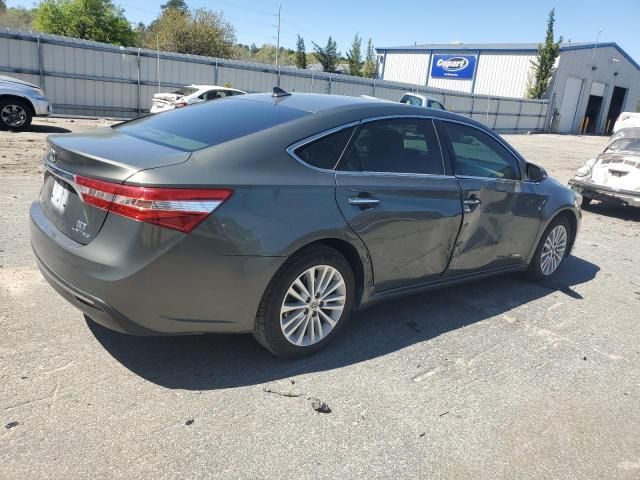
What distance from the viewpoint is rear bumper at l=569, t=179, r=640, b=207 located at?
9297 millimetres

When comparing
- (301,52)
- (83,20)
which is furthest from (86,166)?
(301,52)

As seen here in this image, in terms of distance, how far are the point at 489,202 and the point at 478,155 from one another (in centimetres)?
44

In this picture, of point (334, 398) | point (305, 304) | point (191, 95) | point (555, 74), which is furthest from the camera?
point (555, 74)

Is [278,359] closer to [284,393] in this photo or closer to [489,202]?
[284,393]

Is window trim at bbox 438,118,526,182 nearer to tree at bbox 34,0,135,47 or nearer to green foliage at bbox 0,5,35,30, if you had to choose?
tree at bbox 34,0,135,47

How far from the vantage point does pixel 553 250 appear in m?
5.53

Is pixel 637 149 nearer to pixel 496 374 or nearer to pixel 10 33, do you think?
pixel 496 374

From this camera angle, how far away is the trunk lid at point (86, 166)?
111 inches

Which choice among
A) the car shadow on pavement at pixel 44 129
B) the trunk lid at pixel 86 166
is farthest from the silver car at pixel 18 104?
the trunk lid at pixel 86 166

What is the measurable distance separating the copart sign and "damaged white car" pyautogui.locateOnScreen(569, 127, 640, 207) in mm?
35242

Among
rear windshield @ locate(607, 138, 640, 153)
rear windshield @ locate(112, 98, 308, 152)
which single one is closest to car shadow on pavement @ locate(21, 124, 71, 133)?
rear windshield @ locate(112, 98, 308, 152)

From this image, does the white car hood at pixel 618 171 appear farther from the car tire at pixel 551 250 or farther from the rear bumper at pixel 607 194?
the car tire at pixel 551 250

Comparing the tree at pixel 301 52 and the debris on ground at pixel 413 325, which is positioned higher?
the tree at pixel 301 52

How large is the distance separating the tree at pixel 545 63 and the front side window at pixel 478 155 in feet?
126
